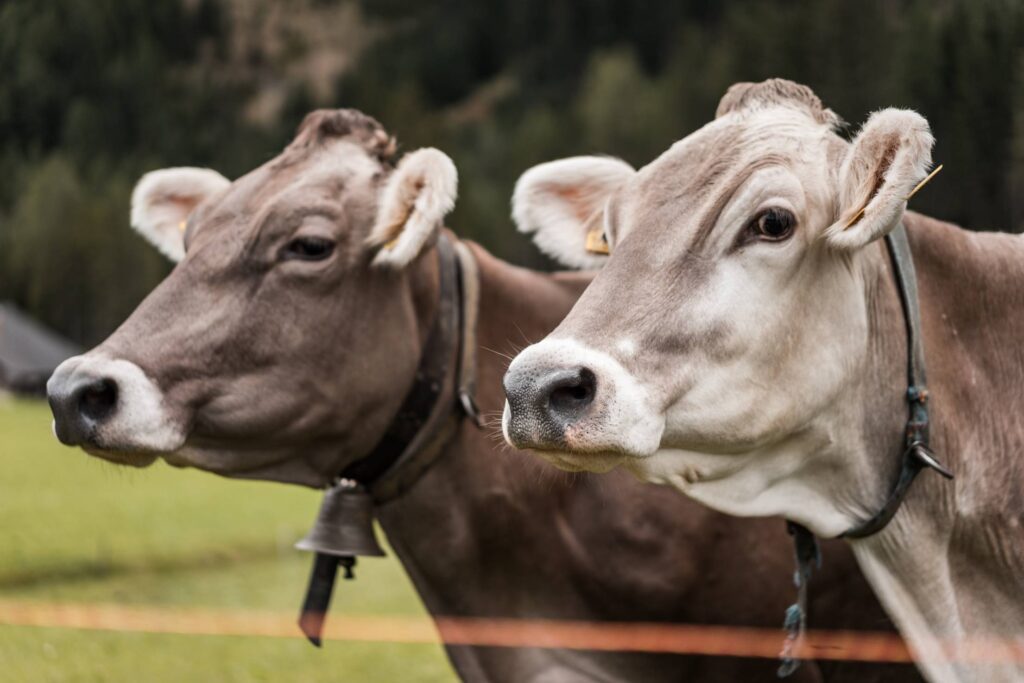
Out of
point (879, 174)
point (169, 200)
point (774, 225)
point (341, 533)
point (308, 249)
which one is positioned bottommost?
point (341, 533)

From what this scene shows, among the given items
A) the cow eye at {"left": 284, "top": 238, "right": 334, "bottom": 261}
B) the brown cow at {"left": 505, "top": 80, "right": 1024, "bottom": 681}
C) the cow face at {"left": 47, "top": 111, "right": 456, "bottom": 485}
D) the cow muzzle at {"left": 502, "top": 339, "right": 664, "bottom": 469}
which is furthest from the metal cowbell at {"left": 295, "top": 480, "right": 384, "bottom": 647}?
the cow muzzle at {"left": 502, "top": 339, "right": 664, "bottom": 469}

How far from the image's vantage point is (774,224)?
119 inches

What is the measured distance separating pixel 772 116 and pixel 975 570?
51.3 inches

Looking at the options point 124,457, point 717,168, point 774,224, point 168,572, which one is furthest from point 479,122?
point 774,224

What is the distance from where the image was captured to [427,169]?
4.24m

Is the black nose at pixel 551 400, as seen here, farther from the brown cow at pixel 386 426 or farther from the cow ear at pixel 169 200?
the cow ear at pixel 169 200

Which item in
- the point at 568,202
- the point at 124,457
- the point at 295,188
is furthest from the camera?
the point at 295,188

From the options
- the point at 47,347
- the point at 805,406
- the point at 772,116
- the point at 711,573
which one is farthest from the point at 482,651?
the point at 47,347

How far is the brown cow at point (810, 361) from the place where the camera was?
286cm

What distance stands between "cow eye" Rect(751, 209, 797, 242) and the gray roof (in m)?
10.5

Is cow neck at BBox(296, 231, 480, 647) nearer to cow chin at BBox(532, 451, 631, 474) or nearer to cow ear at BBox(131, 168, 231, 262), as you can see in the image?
cow ear at BBox(131, 168, 231, 262)

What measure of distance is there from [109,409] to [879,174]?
2323 millimetres

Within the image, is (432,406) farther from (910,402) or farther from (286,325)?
(910,402)

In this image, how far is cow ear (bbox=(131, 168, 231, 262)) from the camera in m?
5.07
